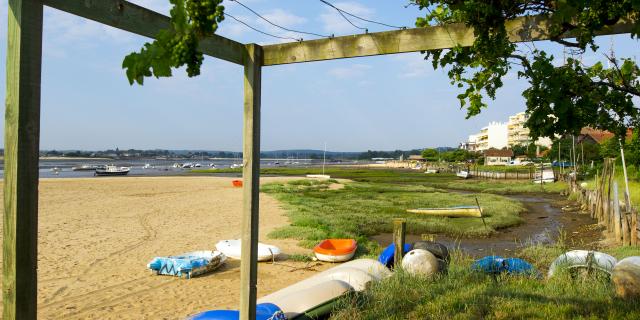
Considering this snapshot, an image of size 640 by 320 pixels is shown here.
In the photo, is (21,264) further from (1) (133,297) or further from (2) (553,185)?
(2) (553,185)

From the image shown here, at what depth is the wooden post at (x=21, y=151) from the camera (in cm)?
254

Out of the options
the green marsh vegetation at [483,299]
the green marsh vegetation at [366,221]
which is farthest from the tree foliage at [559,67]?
the green marsh vegetation at [366,221]

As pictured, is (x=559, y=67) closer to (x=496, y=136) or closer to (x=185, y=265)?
(x=185, y=265)

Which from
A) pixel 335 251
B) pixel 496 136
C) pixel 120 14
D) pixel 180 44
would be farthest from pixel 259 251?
pixel 496 136

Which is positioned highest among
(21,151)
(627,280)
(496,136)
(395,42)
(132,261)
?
(496,136)

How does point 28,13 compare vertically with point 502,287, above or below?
above

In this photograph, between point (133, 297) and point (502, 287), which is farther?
point (133, 297)

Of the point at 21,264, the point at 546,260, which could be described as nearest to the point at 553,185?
the point at 546,260

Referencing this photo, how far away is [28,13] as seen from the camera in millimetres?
2539

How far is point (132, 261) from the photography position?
1183 centimetres

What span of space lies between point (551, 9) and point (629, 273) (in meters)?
4.61

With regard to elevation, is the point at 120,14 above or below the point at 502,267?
above

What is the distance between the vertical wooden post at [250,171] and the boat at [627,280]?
16.5 ft

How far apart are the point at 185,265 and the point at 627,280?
27.2 ft
